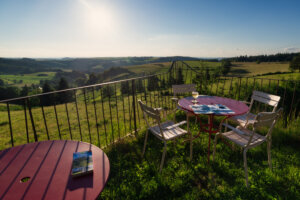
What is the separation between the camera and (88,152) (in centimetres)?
137

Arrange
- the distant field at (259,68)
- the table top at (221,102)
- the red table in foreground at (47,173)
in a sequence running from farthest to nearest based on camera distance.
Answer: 1. the distant field at (259,68)
2. the table top at (221,102)
3. the red table in foreground at (47,173)

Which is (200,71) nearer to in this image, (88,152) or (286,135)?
(286,135)

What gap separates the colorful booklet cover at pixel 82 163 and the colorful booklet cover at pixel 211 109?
1.77m

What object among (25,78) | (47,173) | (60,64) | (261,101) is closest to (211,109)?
(261,101)

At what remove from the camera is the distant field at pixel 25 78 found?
68.6 metres

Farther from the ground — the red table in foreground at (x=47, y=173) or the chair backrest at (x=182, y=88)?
the chair backrest at (x=182, y=88)

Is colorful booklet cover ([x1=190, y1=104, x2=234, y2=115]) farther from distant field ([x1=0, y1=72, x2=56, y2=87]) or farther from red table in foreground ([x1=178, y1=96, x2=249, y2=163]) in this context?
distant field ([x1=0, y1=72, x2=56, y2=87])

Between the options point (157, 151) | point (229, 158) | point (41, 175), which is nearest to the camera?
point (41, 175)

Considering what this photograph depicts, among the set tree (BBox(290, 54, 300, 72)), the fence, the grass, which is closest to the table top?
the grass

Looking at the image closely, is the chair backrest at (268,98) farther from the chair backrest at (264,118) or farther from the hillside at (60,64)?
the hillside at (60,64)

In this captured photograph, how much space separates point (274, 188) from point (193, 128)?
6.29 ft

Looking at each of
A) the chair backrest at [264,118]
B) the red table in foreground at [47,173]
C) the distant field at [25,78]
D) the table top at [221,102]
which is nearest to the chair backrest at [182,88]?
the table top at [221,102]

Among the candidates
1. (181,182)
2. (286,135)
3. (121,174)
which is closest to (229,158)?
(181,182)

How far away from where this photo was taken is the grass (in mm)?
2150
